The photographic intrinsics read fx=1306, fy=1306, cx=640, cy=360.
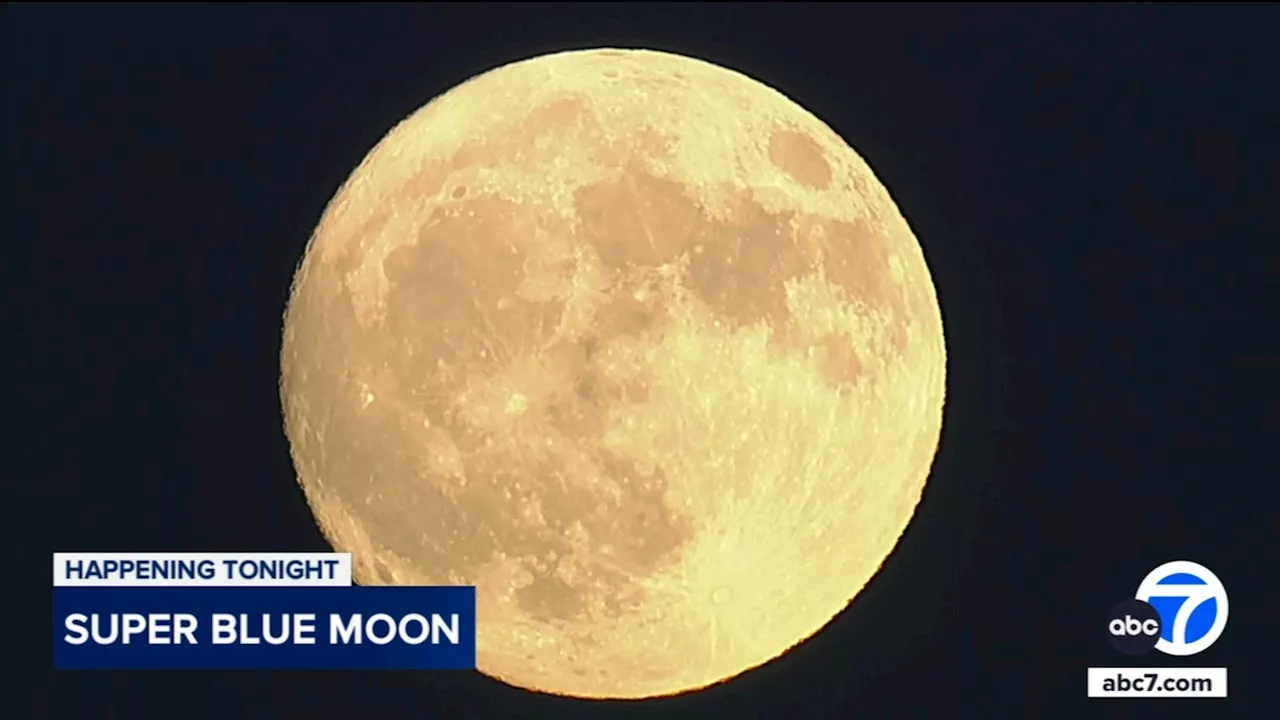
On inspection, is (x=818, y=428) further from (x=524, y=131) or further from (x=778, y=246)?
(x=524, y=131)

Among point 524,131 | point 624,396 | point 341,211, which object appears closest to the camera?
point 624,396

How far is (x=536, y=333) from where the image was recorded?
224 inches

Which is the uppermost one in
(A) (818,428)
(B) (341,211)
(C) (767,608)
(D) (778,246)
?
(B) (341,211)

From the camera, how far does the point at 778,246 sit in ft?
19.6

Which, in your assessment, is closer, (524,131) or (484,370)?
(484,370)

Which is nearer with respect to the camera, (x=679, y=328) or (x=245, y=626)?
(x=679, y=328)

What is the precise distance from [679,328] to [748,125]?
1260 millimetres

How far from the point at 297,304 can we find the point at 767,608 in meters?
2.86

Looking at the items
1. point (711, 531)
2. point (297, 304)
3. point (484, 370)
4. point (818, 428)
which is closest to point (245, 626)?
point (297, 304)

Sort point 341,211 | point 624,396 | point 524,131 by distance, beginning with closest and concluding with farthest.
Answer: point 624,396 → point 524,131 → point 341,211

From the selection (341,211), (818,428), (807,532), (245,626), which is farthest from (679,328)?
(245,626)

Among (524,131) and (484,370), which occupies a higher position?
(524,131)

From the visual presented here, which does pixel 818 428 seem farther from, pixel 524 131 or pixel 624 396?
pixel 524 131

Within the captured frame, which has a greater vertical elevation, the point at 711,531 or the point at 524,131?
the point at 524,131
